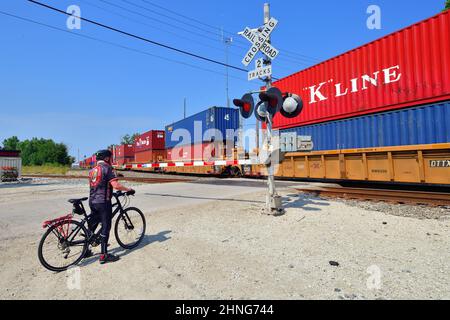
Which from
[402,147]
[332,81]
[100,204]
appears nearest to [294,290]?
[100,204]

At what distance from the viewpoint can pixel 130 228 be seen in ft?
15.1

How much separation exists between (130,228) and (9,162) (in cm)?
2261

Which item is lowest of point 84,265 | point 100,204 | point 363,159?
point 84,265

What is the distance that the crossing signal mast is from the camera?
6.02m

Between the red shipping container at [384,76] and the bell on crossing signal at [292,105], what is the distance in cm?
466

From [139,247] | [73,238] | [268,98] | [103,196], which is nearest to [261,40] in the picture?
[268,98]

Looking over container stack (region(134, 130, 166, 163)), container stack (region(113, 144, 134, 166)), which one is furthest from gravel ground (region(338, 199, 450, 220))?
container stack (region(113, 144, 134, 166))

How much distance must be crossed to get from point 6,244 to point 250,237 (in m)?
4.83

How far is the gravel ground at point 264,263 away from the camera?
290 centimetres

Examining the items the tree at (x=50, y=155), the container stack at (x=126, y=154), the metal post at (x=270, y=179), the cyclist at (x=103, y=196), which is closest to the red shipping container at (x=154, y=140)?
the container stack at (x=126, y=154)

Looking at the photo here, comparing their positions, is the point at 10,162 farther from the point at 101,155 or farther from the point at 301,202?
the point at 301,202

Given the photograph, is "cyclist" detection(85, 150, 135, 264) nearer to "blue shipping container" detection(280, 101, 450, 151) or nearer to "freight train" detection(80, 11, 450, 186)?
"freight train" detection(80, 11, 450, 186)

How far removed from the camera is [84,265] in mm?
3840
